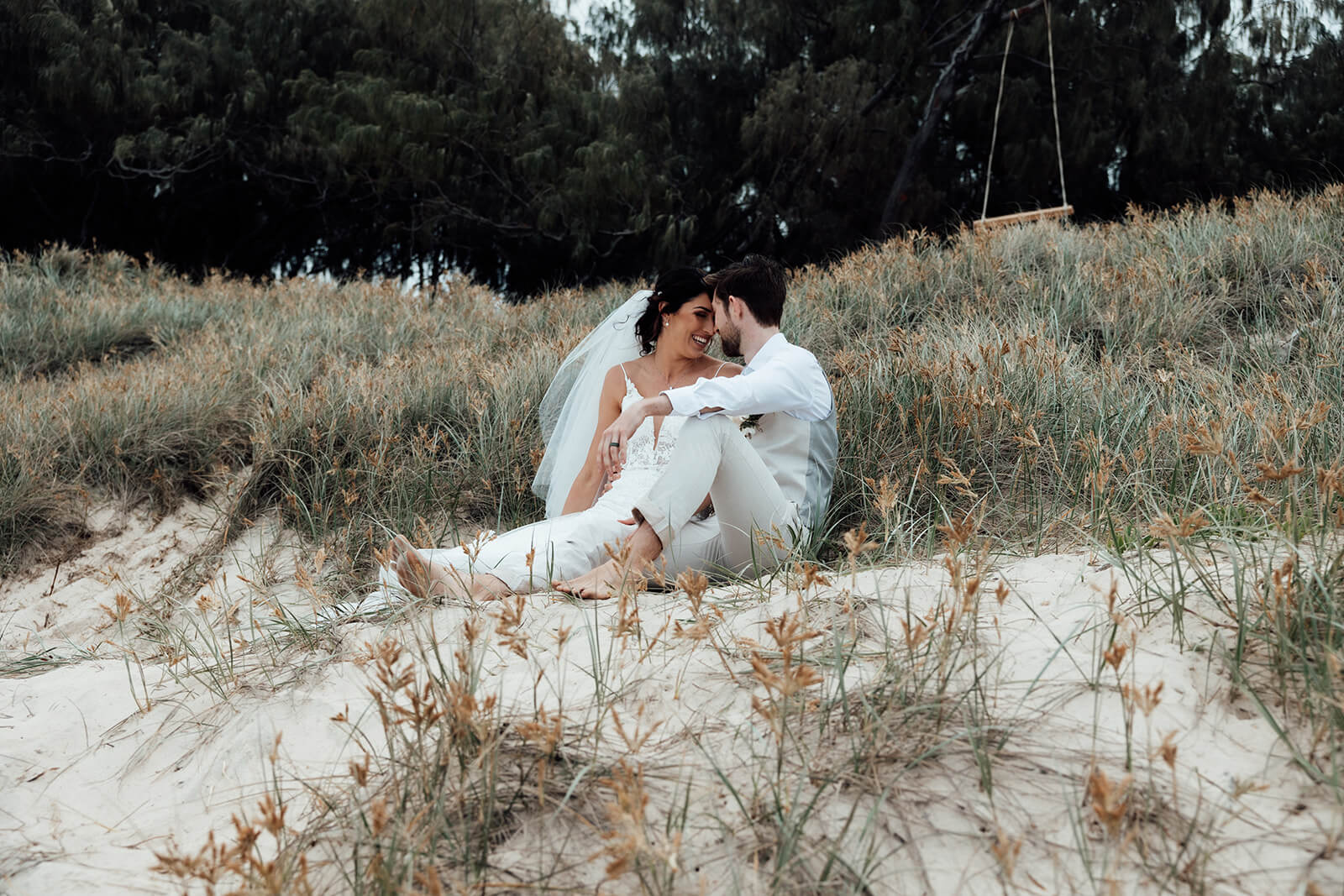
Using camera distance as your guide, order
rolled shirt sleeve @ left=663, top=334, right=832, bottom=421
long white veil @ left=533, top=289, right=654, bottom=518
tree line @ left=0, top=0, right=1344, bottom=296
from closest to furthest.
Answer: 1. rolled shirt sleeve @ left=663, top=334, right=832, bottom=421
2. long white veil @ left=533, top=289, right=654, bottom=518
3. tree line @ left=0, top=0, right=1344, bottom=296

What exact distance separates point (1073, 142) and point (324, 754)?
11369 millimetres

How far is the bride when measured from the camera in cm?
342

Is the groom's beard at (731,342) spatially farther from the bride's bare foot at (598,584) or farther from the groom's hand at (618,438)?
the bride's bare foot at (598,584)

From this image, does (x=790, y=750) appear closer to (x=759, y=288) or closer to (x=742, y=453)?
(x=742, y=453)

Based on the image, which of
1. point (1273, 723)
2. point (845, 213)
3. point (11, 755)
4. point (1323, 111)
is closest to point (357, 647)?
point (11, 755)

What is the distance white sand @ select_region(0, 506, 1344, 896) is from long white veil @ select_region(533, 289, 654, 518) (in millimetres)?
1292

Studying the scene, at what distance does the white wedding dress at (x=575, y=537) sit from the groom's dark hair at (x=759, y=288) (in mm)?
541

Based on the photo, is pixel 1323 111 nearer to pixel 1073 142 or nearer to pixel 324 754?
pixel 1073 142

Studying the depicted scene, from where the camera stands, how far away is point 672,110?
1247 cm

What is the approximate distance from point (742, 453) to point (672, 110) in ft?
33.5

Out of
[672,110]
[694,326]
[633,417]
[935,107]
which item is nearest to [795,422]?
[633,417]

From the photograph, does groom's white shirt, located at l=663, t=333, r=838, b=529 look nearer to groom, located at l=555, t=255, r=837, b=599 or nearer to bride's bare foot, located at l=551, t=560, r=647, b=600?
groom, located at l=555, t=255, r=837, b=599

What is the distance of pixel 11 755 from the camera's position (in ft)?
7.50

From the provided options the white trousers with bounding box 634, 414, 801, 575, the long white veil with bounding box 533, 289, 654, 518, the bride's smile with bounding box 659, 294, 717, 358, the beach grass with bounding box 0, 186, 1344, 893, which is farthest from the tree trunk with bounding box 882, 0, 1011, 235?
the white trousers with bounding box 634, 414, 801, 575
